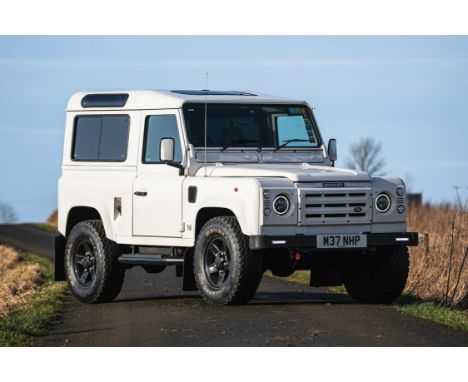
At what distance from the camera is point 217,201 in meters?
16.2

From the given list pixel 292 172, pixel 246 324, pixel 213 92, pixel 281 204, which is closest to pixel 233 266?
pixel 281 204

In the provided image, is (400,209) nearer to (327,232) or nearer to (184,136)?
(327,232)

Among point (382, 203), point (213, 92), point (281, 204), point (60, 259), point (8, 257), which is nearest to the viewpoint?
point (281, 204)

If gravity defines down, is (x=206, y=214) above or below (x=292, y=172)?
below

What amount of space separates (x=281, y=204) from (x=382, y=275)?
1.84 m

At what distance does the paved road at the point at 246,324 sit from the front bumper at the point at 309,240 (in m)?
0.73

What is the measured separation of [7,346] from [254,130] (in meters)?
5.72

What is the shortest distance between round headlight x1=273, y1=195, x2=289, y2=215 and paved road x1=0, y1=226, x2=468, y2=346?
1123mm

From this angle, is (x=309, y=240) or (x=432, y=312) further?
(x=309, y=240)

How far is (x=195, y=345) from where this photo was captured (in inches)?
502

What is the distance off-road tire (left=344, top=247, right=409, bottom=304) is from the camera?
16.8 metres

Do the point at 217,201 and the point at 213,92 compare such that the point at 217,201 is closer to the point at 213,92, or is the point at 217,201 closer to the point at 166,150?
the point at 166,150

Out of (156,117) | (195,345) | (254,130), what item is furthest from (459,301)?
(195,345)

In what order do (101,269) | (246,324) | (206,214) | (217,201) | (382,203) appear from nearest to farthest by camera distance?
(246,324), (217,201), (382,203), (206,214), (101,269)
